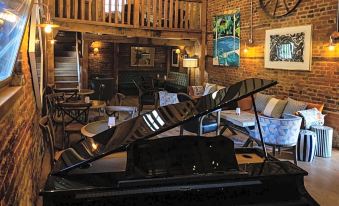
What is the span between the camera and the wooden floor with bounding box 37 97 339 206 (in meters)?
3.71

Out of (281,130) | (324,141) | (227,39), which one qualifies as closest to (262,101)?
(324,141)

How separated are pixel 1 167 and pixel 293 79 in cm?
618

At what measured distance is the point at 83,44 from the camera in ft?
36.4

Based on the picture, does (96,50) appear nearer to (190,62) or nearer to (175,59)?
(175,59)

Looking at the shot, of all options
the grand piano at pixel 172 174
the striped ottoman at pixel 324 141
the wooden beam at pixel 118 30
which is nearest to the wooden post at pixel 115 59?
the wooden beam at pixel 118 30

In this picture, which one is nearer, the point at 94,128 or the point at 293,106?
the point at 94,128

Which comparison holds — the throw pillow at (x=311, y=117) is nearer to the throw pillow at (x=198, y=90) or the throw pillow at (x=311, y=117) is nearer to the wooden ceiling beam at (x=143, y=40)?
the throw pillow at (x=198, y=90)

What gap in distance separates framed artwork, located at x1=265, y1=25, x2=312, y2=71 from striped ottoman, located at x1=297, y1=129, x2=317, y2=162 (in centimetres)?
182

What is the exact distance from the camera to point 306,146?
501 cm

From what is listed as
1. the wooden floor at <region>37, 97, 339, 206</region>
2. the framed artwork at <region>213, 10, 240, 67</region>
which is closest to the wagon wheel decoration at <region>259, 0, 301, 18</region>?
the framed artwork at <region>213, 10, 240, 67</region>

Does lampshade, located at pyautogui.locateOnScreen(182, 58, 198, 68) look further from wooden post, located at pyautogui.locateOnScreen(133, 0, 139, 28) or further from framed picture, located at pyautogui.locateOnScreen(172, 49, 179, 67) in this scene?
framed picture, located at pyautogui.locateOnScreen(172, 49, 179, 67)

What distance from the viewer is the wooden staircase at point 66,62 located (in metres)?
9.06

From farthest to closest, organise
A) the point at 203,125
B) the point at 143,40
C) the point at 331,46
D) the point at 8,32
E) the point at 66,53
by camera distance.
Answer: the point at 143,40
the point at 66,53
the point at 331,46
the point at 203,125
the point at 8,32

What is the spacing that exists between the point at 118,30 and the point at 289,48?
4455 millimetres
